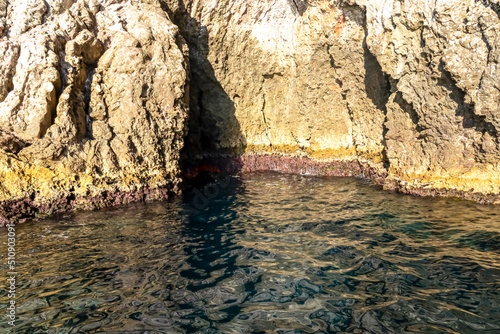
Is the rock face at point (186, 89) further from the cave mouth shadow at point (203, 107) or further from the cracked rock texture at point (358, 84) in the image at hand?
the cave mouth shadow at point (203, 107)

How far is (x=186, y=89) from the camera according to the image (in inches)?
596

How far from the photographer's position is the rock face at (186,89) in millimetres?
10898

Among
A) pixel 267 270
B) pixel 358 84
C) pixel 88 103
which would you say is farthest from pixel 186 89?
pixel 267 270

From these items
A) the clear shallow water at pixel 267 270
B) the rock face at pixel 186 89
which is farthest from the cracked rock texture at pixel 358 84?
the clear shallow water at pixel 267 270

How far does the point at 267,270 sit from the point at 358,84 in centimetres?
1323

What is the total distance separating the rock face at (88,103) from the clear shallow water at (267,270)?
168 cm

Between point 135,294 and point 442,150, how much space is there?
11.8 meters

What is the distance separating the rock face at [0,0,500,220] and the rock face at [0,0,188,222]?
45mm

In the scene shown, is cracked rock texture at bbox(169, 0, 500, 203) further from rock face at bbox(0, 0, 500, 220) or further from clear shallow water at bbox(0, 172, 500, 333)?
clear shallow water at bbox(0, 172, 500, 333)

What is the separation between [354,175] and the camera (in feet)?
56.9

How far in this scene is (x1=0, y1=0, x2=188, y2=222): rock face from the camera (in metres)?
11.2

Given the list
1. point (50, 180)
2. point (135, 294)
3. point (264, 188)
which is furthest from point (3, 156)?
point (264, 188)

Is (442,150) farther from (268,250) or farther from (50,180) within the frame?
(50,180)

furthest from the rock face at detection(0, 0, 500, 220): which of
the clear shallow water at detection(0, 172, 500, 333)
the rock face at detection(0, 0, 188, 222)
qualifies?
the clear shallow water at detection(0, 172, 500, 333)
